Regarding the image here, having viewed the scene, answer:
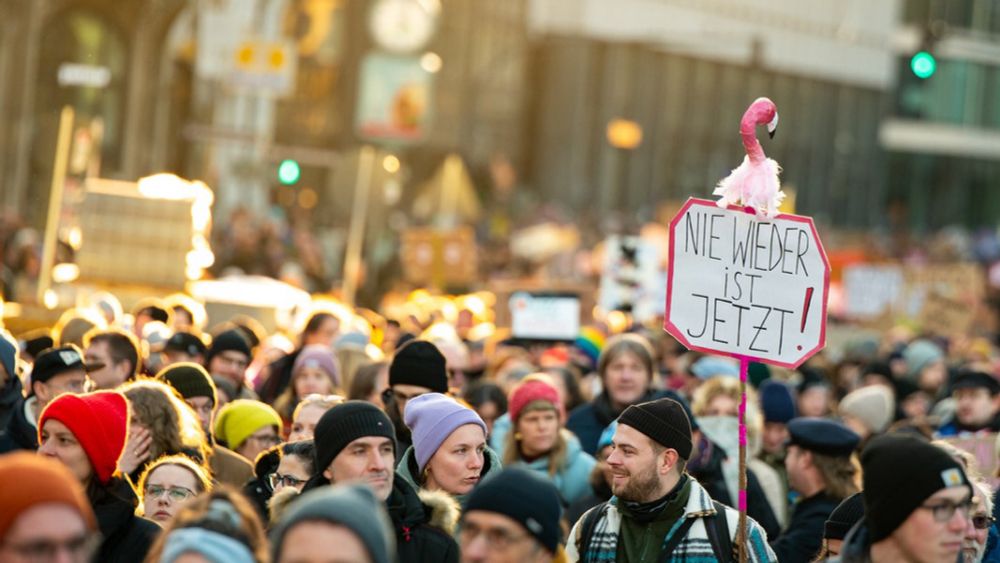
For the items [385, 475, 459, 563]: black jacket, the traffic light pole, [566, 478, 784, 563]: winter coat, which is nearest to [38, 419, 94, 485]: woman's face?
[385, 475, 459, 563]: black jacket

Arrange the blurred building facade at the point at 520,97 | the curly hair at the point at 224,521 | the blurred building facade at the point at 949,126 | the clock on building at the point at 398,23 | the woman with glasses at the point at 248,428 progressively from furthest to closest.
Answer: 1. the blurred building facade at the point at 949,126
2. the clock on building at the point at 398,23
3. the blurred building facade at the point at 520,97
4. the woman with glasses at the point at 248,428
5. the curly hair at the point at 224,521

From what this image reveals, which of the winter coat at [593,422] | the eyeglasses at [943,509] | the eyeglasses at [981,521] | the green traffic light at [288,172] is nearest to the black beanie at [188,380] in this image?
the winter coat at [593,422]

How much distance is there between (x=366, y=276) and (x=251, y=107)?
1129 centimetres

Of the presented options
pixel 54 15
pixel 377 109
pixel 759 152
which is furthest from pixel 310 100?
pixel 759 152

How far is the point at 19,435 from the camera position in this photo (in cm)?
870

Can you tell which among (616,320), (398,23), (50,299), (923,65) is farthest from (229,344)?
(398,23)

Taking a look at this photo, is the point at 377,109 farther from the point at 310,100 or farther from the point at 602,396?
the point at 602,396

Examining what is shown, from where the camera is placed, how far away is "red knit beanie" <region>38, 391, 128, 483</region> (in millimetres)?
6488

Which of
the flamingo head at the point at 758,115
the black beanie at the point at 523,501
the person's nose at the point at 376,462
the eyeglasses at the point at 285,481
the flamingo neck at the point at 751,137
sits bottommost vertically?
the eyeglasses at the point at 285,481

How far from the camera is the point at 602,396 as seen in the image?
1078 cm

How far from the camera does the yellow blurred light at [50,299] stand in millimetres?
16811

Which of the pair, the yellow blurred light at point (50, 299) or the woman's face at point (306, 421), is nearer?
the woman's face at point (306, 421)

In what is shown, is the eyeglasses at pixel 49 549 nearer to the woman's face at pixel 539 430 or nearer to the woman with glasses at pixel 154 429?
the woman with glasses at pixel 154 429

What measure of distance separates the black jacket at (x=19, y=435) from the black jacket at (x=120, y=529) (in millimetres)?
2352
